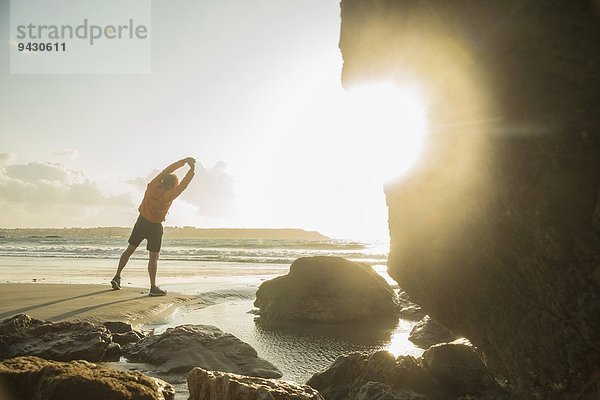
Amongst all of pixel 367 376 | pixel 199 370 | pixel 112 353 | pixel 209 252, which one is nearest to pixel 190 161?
pixel 112 353

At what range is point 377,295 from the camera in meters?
6.91

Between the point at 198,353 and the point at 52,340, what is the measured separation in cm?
131

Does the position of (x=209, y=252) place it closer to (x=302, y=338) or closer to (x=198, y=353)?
(x=302, y=338)

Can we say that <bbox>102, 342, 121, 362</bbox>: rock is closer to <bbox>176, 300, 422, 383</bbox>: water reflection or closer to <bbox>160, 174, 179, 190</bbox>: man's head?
<bbox>176, 300, 422, 383</bbox>: water reflection

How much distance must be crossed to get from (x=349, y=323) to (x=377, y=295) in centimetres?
68

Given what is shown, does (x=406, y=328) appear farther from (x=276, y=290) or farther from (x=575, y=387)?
(x=575, y=387)

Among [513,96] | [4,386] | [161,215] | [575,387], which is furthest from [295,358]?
[161,215]

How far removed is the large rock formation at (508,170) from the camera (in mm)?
1852

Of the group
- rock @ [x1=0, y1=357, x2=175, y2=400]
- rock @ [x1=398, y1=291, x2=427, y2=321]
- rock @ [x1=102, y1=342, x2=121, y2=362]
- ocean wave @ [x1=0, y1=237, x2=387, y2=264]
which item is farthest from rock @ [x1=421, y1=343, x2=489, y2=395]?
ocean wave @ [x1=0, y1=237, x2=387, y2=264]

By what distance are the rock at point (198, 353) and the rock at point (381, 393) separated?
1078 mm

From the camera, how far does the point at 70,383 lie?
2498 mm

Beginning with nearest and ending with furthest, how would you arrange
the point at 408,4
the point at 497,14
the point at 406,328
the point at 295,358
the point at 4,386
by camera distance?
the point at 497,14, the point at 408,4, the point at 4,386, the point at 295,358, the point at 406,328

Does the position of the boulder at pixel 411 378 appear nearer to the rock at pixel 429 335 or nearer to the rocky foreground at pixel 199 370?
the rocky foreground at pixel 199 370

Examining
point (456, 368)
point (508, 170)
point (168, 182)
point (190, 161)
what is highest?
point (190, 161)
